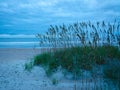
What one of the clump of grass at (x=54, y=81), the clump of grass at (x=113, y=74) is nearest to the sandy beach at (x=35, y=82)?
the clump of grass at (x=54, y=81)

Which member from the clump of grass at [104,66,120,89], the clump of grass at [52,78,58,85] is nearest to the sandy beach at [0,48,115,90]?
the clump of grass at [52,78,58,85]

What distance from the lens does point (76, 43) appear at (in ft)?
25.5

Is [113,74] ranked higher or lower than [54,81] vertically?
higher

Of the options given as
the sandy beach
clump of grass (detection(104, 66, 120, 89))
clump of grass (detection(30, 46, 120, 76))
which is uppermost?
clump of grass (detection(30, 46, 120, 76))

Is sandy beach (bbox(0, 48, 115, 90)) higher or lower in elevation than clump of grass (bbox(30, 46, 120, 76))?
lower

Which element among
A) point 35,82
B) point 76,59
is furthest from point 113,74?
point 35,82

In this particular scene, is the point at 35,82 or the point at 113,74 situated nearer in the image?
the point at 113,74

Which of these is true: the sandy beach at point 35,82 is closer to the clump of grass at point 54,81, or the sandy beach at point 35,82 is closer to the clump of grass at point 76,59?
the clump of grass at point 54,81

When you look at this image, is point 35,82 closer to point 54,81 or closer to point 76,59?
point 54,81

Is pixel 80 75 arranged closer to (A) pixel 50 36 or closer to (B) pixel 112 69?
(B) pixel 112 69

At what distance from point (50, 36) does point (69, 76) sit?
2.41 meters

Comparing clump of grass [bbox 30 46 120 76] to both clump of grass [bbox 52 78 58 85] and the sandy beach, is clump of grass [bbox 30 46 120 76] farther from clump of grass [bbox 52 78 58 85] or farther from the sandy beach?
clump of grass [bbox 52 78 58 85]

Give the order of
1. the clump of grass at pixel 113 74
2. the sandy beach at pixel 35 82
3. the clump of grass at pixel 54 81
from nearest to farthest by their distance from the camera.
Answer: the clump of grass at pixel 113 74 → the sandy beach at pixel 35 82 → the clump of grass at pixel 54 81

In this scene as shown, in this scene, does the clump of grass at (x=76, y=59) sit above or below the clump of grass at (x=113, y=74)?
above
